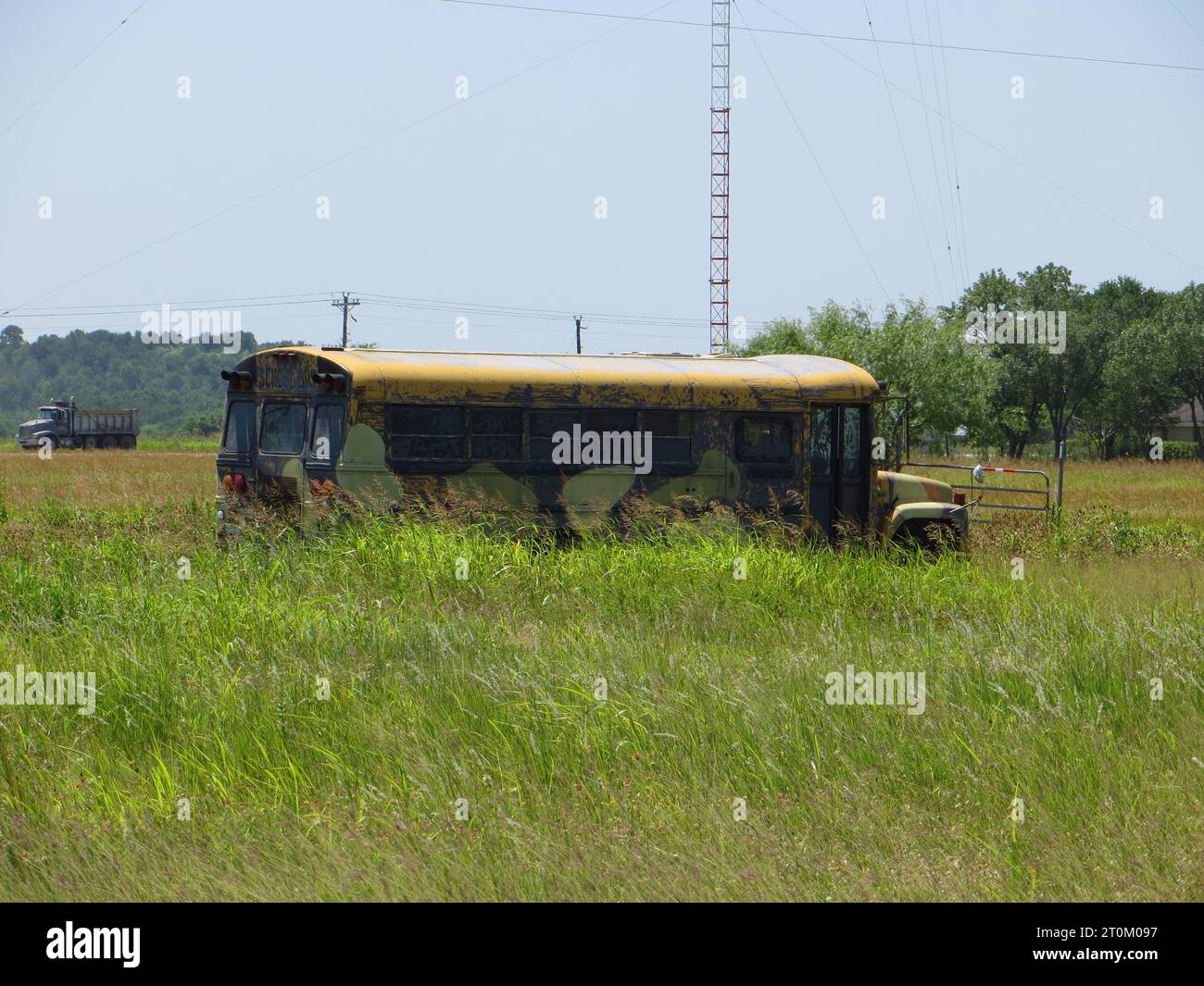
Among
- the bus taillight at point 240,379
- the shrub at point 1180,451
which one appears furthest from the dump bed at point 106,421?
the bus taillight at point 240,379

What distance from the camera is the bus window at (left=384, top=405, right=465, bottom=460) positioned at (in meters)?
12.4

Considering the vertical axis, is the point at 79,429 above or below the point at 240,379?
below

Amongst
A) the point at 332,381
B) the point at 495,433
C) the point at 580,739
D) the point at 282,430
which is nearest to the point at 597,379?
the point at 495,433

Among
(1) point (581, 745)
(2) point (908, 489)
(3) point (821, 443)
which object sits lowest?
(1) point (581, 745)

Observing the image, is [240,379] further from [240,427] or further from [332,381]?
[332,381]

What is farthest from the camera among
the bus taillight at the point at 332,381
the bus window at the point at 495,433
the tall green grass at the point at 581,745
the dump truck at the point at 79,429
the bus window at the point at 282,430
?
the dump truck at the point at 79,429

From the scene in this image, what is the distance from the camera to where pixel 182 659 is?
7.39 m

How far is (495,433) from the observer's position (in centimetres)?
1275

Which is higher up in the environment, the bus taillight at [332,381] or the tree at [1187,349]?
the tree at [1187,349]

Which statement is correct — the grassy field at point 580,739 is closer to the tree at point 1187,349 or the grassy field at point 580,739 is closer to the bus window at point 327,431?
the bus window at point 327,431

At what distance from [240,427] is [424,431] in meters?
2.48

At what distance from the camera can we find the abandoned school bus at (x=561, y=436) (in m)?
12.4

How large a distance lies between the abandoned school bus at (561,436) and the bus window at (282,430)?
2cm
